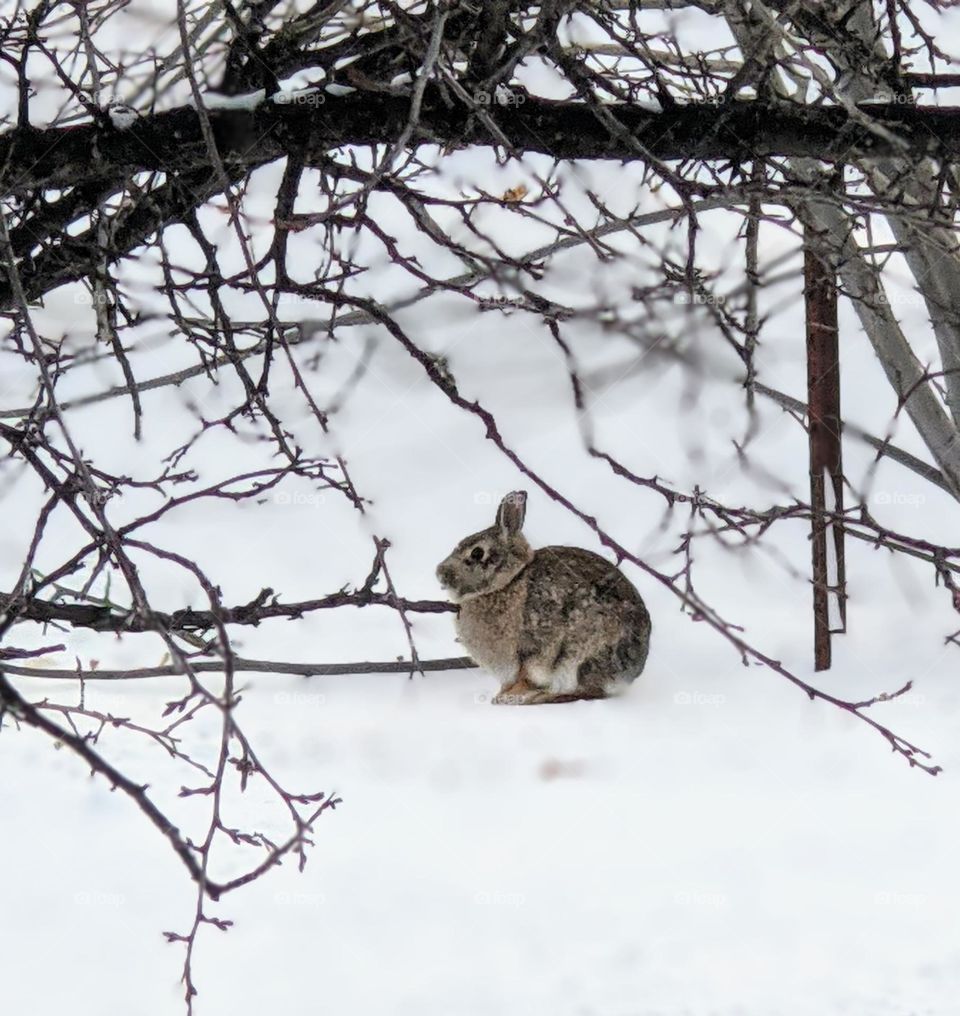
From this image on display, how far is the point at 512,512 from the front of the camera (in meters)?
3.99

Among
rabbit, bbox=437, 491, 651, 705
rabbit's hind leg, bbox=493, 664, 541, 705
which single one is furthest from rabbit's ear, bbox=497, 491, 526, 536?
rabbit's hind leg, bbox=493, 664, 541, 705

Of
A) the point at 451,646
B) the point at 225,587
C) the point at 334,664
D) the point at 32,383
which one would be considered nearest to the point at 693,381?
the point at 334,664

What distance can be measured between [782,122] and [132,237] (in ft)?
4.86

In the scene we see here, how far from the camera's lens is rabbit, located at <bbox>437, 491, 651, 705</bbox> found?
12.8ft

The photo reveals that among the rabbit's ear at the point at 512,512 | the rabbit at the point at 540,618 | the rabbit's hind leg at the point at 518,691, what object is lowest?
the rabbit's hind leg at the point at 518,691

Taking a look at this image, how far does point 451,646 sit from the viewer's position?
4.30m

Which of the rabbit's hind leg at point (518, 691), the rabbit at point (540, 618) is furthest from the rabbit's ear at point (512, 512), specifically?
the rabbit's hind leg at point (518, 691)

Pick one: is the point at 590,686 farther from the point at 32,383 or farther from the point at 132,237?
the point at 32,383

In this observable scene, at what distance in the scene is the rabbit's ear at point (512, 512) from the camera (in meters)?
3.96

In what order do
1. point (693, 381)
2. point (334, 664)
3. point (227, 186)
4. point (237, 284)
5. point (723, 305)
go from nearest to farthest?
point (693, 381) → point (723, 305) → point (227, 186) → point (237, 284) → point (334, 664)

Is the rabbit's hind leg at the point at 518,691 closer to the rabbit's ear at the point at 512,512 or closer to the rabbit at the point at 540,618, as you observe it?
the rabbit at the point at 540,618

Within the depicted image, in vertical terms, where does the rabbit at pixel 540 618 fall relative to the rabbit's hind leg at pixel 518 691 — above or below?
above

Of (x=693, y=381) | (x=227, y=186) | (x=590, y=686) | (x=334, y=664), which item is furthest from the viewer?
(x=590, y=686)

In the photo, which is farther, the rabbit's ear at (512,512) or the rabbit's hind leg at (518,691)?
the rabbit's ear at (512,512)
